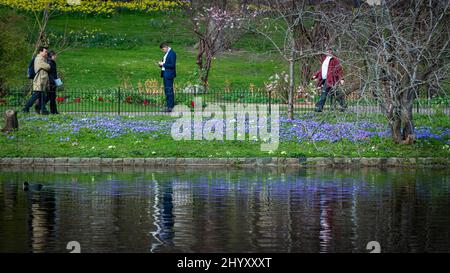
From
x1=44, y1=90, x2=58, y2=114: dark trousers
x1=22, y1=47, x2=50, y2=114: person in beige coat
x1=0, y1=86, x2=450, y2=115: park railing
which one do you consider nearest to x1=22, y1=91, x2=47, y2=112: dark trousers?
x1=22, y1=47, x2=50, y2=114: person in beige coat

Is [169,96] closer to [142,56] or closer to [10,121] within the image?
[10,121]

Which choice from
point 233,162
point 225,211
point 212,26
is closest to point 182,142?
point 233,162

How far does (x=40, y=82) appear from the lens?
1254 inches

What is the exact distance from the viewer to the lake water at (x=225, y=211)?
14.5 metres

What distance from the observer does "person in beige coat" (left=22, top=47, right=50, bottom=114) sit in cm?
3170

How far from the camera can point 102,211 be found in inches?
691

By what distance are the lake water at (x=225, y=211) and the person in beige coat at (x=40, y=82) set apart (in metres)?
7.53

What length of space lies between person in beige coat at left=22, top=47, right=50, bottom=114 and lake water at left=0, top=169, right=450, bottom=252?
7.53m

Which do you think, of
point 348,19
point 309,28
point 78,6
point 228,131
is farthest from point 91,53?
point 348,19

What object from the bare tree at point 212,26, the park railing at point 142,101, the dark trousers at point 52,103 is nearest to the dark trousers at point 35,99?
the dark trousers at point 52,103

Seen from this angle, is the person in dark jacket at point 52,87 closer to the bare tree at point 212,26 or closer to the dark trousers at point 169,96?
the dark trousers at point 169,96

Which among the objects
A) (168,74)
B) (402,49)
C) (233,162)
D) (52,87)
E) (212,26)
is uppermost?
(212,26)

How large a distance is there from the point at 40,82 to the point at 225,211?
15.5 metres

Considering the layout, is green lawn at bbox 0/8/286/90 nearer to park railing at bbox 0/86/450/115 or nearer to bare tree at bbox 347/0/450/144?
park railing at bbox 0/86/450/115
